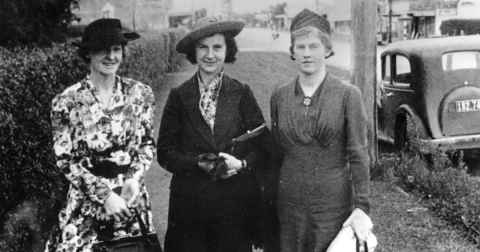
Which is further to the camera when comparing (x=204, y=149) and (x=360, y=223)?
(x=204, y=149)

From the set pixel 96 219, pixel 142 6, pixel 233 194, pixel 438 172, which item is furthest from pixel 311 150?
pixel 142 6

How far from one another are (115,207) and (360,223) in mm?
1174

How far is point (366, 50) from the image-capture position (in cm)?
733

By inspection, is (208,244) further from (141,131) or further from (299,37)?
(299,37)

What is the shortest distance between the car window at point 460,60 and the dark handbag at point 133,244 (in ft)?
22.5

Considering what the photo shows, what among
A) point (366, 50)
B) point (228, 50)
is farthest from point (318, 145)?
point (366, 50)

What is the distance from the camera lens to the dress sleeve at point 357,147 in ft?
10.1

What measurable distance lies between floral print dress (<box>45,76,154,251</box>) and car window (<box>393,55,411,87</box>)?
704cm

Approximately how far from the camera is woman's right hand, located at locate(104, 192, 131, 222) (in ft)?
10.1

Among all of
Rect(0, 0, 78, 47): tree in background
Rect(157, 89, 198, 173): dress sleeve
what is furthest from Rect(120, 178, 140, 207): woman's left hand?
Rect(0, 0, 78, 47): tree in background

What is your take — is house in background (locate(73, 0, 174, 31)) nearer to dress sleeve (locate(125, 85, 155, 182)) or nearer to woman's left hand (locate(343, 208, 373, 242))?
dress sleeve (locate(125, 85, 155, 182))

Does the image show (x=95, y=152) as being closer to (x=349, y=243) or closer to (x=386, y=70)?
(x=349, y=243)

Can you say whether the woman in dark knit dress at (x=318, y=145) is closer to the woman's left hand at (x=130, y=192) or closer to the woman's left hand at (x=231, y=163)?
the woman's left hand at (x=231, y=163)

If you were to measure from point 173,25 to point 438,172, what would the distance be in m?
25.9
